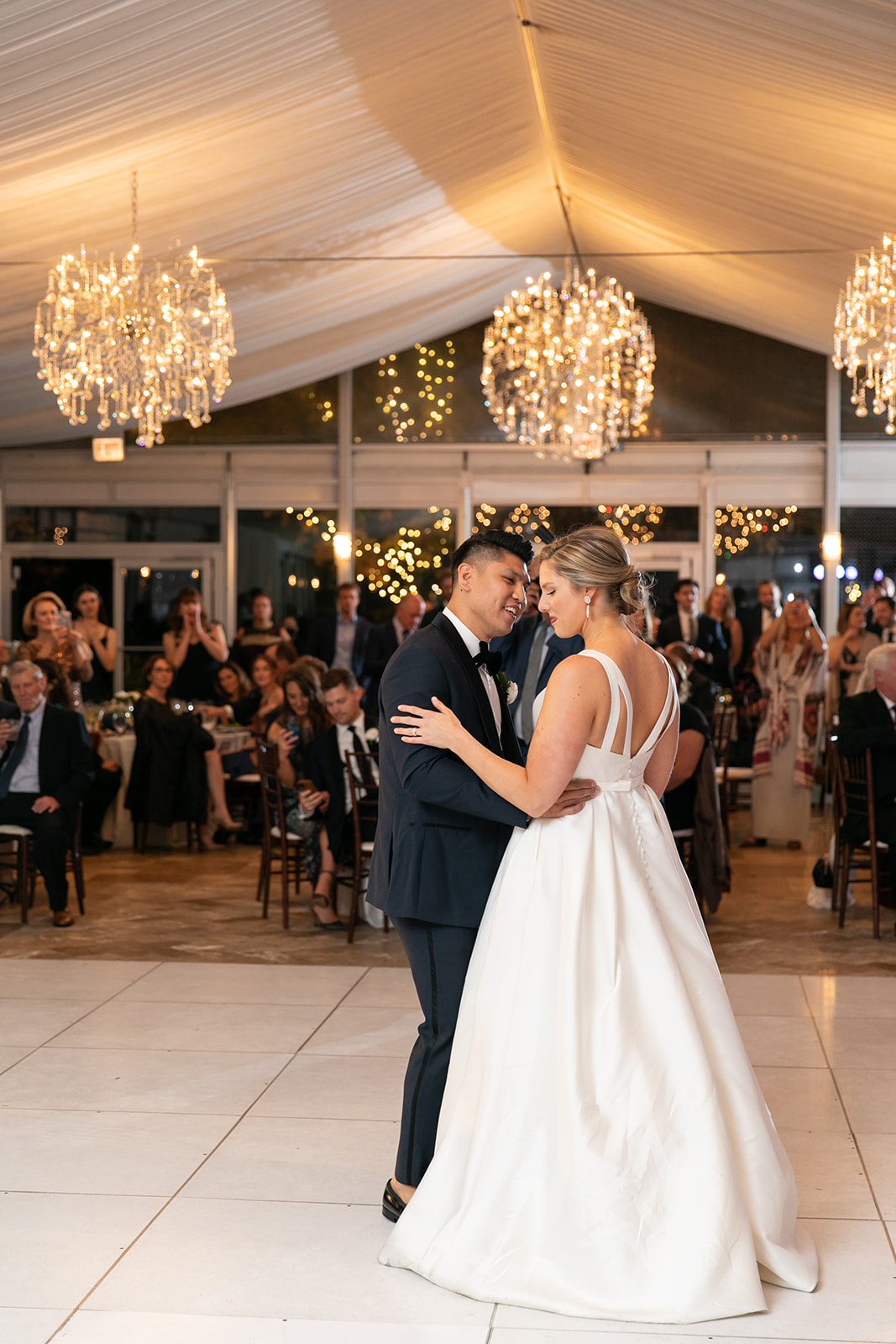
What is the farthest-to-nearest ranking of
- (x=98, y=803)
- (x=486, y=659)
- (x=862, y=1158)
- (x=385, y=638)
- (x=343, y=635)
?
1. (x=343, y=635)
2. (x=385, y=638)
3. (x=98, y=803)
4. (x=862, y=1158)
5. (x=486, y=659)

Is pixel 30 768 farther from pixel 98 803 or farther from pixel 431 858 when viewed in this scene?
pixel 431 858

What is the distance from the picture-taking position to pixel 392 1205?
3.43 meters

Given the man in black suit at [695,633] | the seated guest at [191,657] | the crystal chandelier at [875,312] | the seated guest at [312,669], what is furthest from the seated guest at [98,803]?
the crystal chandelier at [875,312]

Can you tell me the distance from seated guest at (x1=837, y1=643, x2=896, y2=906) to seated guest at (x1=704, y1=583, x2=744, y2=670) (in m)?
6.36

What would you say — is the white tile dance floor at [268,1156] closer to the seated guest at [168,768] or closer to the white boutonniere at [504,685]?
the white boutonniere at [504,685]

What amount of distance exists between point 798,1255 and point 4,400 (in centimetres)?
1101

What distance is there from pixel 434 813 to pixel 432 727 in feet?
0.76

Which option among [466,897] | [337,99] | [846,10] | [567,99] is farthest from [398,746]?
[567,99]

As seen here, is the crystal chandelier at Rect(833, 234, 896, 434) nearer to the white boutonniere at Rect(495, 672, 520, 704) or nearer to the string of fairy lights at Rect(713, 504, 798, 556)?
Answer: the white boutonniere at Rect(495, 672, 520, 704)

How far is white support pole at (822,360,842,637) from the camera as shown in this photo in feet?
48.5

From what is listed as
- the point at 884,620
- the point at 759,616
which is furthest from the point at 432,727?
the point at 759,616

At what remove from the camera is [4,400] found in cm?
1250

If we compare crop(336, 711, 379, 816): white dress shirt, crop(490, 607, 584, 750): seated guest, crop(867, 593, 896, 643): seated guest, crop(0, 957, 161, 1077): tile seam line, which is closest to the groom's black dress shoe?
crop(0, 957, 161, 1077): tile seam line

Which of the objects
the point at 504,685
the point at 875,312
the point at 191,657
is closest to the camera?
the point at 504,685
